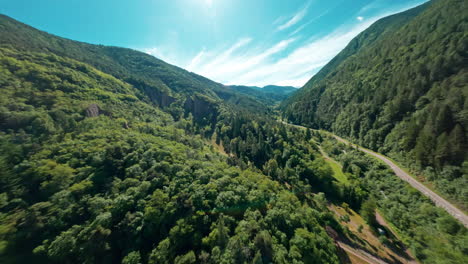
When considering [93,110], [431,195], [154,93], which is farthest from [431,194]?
[154,93]

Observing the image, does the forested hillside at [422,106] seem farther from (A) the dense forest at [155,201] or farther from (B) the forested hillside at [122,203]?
(B) the forested hillside at [122,203]

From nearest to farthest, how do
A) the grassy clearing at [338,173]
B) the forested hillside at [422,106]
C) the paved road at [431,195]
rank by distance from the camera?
the paved road at [431,195], the forested hillside at [422,106], the grassy clearing at [338,173]

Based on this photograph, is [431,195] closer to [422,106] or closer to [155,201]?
[422,106]

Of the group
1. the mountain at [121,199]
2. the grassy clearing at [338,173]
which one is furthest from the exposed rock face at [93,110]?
the grassy clearing at [338,173]

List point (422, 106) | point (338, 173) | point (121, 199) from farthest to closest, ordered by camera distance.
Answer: point (338, 173) < point (422, 106) < point (121, 199)

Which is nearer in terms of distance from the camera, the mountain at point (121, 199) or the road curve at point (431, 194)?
the mountain at point (121, 199)

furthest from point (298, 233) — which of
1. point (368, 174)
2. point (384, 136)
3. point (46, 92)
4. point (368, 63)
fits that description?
point (368, 63)

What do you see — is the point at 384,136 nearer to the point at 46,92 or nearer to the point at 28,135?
the point at 28,135
